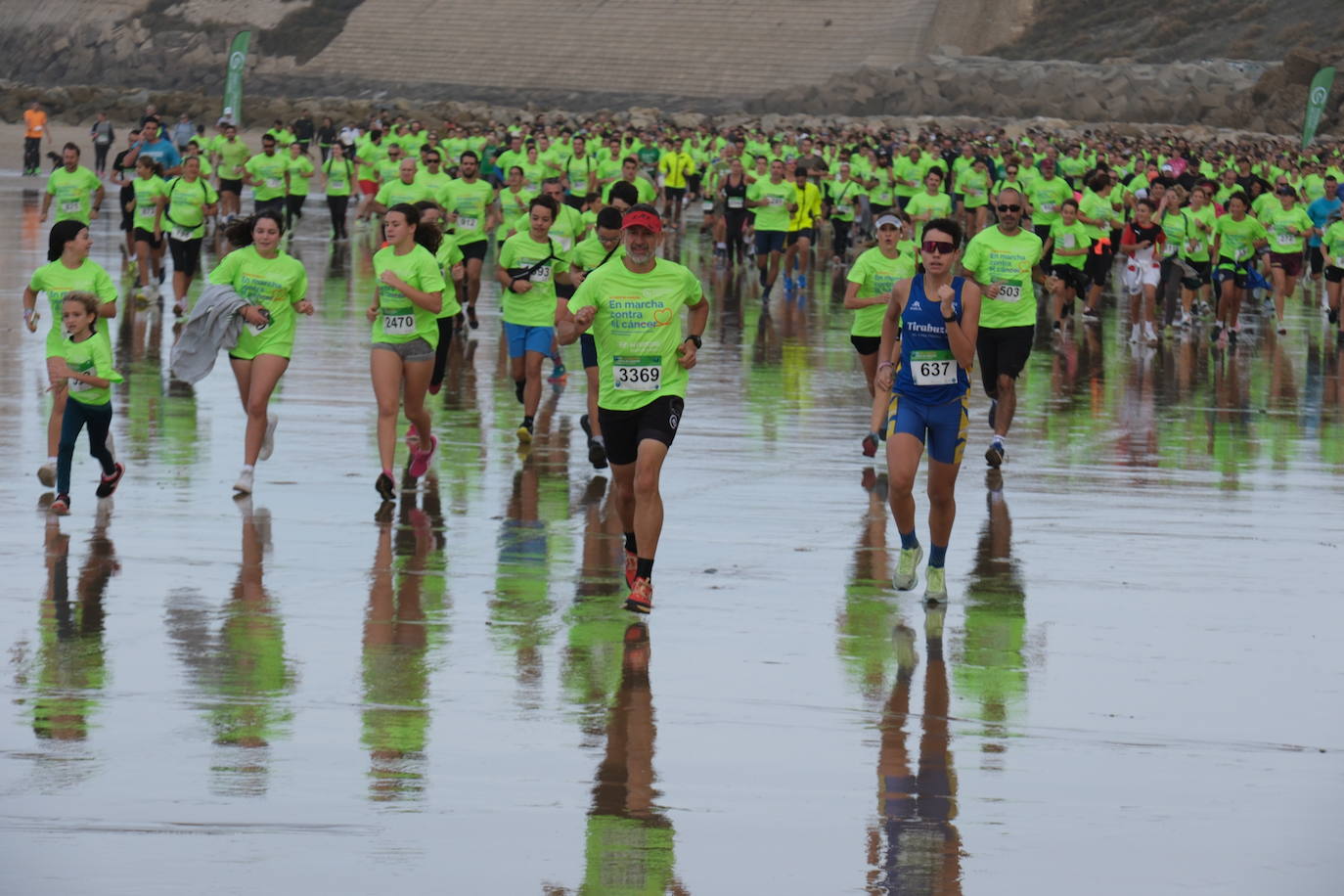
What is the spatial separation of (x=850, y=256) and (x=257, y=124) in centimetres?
4139

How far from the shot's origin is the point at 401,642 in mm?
8008

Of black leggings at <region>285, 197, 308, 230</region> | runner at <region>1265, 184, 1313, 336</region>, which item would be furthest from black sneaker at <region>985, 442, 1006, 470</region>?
black leggings at <region>285, 197, 308, 230</region>

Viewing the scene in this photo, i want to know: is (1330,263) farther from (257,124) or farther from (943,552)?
(257,124)

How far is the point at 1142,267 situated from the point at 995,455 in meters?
8.07

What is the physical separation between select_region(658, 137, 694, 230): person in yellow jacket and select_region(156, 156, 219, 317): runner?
15588 millimetres

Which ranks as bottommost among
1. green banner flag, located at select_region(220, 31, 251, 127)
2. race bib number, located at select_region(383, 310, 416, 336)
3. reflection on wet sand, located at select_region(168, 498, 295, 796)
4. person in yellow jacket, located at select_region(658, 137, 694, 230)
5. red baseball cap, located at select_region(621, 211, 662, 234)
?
reflection on wet sand, located at select_region(168, 498, 295, 796)

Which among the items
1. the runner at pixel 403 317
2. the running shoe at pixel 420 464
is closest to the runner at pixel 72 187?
the running shoe at pixel 420 464

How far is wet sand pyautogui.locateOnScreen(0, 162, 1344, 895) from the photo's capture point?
5672mm

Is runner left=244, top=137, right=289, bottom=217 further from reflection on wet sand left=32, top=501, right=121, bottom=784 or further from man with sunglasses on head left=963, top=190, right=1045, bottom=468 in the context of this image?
reflection on wet sand left=32, top=501, right=121, bottom=784

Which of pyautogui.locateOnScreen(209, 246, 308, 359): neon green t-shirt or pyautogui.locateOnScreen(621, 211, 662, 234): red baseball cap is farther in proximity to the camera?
pyautogui.locateOnScreen(209, 246, 308, 359): neon green t-shirt

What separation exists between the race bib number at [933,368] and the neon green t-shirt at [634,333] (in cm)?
99

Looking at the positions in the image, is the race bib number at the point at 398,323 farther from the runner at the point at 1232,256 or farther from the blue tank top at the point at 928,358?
the runner at the point at 1232,256

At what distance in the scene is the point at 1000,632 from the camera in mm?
8461

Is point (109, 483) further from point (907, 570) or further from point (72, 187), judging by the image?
point (72, 187)
